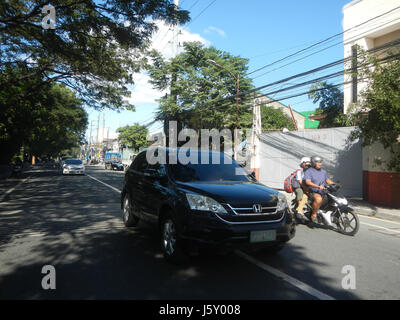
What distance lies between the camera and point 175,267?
13.3 ft

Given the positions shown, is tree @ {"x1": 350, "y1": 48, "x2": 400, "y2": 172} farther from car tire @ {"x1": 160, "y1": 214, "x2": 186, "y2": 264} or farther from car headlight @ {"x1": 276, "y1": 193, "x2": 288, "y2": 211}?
car tire @ {"x1": 160, "y1": 214, "x2": 186, "y2": 264}

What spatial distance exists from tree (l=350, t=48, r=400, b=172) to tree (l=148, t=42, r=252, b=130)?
53.7 ft

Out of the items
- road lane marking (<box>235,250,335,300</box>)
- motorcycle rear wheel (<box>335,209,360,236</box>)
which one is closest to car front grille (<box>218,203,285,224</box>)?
road lane marking (<box>235,250,335,300</box>)

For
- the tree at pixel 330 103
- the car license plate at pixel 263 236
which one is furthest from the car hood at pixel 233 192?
the tree at pixel 330 103

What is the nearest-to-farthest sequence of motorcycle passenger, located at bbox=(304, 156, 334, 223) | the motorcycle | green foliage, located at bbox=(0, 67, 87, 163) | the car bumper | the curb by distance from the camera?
the car bumper
the motorcycle
motorcycle passenger, located at bbox=(304, 156, 334, 223)
the curb
green foliage, located at bbox=(0, 67, 87, 163)

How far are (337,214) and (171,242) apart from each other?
403cm

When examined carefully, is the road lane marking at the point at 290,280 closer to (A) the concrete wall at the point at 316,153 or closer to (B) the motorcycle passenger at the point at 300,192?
(B) the motorcycle passenger at the point at 300,192

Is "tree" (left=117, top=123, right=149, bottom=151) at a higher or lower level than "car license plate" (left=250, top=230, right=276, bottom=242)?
higher

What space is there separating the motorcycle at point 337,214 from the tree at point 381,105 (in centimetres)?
404

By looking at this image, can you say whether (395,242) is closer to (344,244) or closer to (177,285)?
(344,244)

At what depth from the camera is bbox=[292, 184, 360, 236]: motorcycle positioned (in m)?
6.27

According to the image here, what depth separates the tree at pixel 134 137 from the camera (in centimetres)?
5988

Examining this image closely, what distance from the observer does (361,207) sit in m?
10.6

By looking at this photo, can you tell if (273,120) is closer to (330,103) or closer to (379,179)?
(330,103)
